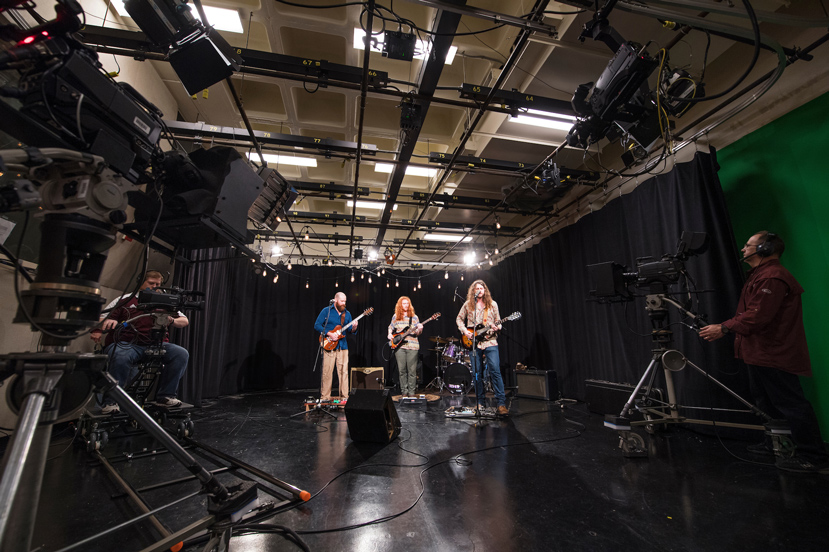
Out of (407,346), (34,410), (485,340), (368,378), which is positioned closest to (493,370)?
(485,340)

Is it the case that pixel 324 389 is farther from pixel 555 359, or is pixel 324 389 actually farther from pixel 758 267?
pixel 758 267

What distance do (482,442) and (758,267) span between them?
2.80m

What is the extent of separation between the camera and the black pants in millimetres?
2273

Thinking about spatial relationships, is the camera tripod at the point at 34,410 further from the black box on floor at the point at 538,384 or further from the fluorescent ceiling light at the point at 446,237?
Answer: the fluorescent ceiling light at the point at 446,237

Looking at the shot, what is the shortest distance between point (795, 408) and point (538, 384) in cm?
324

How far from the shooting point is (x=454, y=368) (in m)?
6.50

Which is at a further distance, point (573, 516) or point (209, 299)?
point (209, 299)

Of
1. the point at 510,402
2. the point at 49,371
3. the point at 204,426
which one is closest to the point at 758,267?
the point at 510,402

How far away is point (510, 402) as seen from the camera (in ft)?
16.9

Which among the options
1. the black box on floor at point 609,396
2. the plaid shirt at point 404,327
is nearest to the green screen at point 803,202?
the black box on floor at point 609,396

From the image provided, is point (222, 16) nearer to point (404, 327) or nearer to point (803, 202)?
point (404, 327)

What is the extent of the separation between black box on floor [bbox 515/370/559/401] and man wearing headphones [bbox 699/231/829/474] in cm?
272

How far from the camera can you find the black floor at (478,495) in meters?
1.39

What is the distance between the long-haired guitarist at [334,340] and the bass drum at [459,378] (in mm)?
2411
